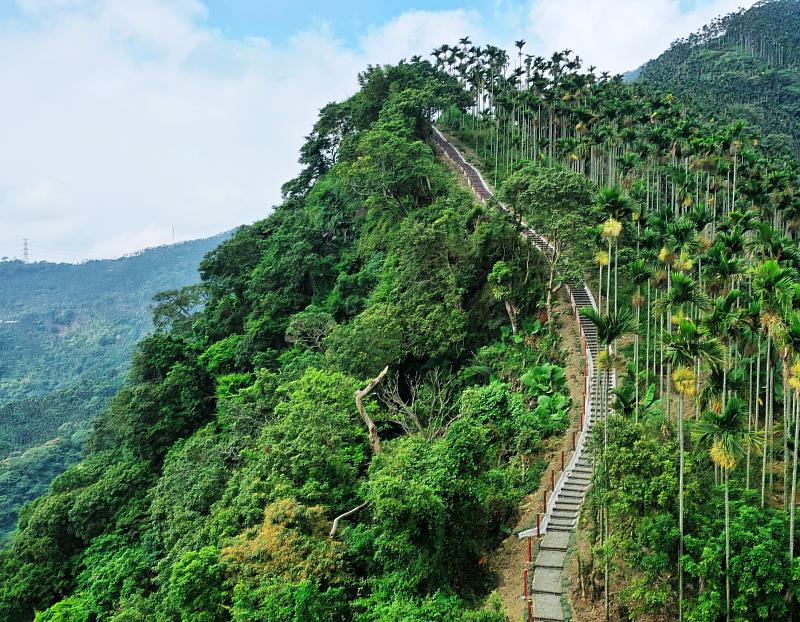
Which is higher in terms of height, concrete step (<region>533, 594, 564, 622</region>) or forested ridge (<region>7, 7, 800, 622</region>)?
forested ridge (<region>7, 7, 800, 622</region>)

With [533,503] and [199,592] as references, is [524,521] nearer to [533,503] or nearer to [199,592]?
[533,503]

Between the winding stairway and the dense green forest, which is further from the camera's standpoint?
the dense green forest

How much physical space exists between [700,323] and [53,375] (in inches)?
5593

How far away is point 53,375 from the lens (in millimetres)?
139875

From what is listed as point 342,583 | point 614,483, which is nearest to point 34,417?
point 342,583

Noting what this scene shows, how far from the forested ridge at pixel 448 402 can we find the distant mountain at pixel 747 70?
46.8m

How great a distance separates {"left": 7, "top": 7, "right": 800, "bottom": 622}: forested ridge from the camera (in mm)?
18828

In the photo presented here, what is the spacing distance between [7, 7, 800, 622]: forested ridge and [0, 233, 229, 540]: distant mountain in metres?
33.5

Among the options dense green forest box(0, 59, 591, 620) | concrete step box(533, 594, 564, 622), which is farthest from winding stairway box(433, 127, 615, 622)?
dense green forest box(0, 59, 591, 620)

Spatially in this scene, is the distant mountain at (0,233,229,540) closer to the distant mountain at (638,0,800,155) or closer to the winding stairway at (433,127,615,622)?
the winding stairway at (433,127,615,622)

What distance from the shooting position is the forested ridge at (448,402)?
61.8 feet

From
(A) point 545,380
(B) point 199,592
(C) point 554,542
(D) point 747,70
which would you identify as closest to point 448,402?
(A) point 545,380

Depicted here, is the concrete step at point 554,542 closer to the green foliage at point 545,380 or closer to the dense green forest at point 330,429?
the dense green forest at point 330,429

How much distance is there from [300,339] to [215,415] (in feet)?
24.9
